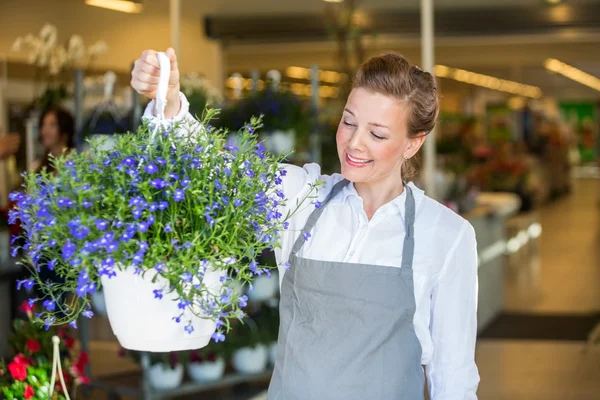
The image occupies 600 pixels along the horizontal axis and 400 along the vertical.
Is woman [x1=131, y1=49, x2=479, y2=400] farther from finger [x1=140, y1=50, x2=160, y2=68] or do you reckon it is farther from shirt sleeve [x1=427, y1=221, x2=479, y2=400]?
finger [x1=140, y1=50, x2=160, y2=68]

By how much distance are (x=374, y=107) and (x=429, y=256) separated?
1.14 ft

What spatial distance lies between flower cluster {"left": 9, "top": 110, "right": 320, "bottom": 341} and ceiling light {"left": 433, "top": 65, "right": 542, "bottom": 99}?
14790 mm

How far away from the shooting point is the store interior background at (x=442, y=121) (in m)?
5.18

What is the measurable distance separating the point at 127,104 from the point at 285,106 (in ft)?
2.82

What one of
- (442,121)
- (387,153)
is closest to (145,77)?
(387,153)

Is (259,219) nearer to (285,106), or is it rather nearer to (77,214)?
(77,214)

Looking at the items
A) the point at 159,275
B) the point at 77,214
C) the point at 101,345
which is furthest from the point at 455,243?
the point at 101,345

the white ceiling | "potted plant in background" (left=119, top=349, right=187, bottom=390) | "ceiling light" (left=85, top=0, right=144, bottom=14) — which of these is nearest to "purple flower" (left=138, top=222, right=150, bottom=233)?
"potted plant in background" (left=119, top=349, right=187, bottom=390)

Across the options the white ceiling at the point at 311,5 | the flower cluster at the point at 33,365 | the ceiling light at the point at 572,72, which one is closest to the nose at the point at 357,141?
the flower cluster at the point at 33,365

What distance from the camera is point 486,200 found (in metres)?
8.70

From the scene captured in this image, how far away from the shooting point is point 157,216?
1.51 m

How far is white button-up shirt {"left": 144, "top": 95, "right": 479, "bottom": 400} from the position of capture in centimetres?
196

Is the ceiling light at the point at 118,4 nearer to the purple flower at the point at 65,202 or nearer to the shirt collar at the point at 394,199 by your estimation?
the shirt collar at the point at 394,199

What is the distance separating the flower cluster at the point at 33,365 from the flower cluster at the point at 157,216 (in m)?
0.94
